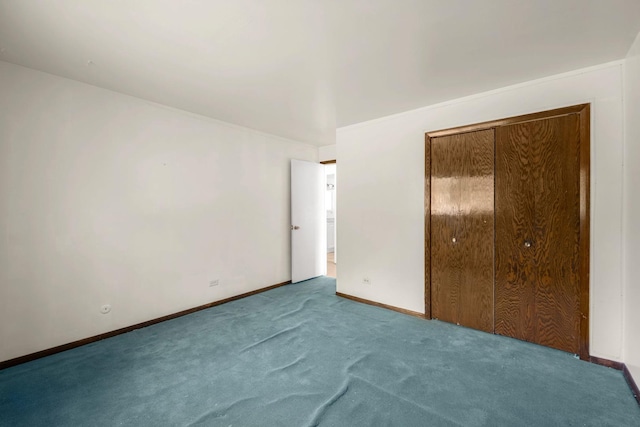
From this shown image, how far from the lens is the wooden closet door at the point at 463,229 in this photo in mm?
2916

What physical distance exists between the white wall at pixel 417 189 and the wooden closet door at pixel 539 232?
0.14 m

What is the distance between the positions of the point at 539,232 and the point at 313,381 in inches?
97.9

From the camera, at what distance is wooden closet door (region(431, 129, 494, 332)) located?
2916mm

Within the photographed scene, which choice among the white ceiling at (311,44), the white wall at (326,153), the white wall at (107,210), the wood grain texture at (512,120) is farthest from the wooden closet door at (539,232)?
the white wall at (107,210)

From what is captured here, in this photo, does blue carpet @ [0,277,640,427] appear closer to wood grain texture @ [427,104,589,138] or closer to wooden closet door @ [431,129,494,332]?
wooden closet door @ [431,129,494,332]

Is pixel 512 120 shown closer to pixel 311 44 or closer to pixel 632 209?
pixel 632 209

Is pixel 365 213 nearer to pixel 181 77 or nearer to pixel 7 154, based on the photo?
pixel 181 77

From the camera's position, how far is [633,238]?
205cm

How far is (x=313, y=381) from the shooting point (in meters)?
2.10

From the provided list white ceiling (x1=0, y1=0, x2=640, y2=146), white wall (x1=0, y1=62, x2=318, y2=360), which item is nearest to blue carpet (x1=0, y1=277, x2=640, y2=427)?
white wall (x1=0, y1=62, x2=318, y2=360)

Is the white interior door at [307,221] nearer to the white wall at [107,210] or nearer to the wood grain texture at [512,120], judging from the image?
the white wall at [107,210]

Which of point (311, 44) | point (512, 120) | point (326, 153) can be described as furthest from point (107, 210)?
point (512, 120)

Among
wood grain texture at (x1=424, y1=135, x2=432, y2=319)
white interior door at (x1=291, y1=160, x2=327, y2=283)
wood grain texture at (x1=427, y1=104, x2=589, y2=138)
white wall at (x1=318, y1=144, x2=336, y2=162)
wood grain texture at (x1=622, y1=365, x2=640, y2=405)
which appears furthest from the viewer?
white wall at (x1=318, y1=144, x2=336, y2=162)

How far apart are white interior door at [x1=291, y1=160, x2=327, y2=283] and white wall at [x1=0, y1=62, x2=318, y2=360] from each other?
845 millimetres
